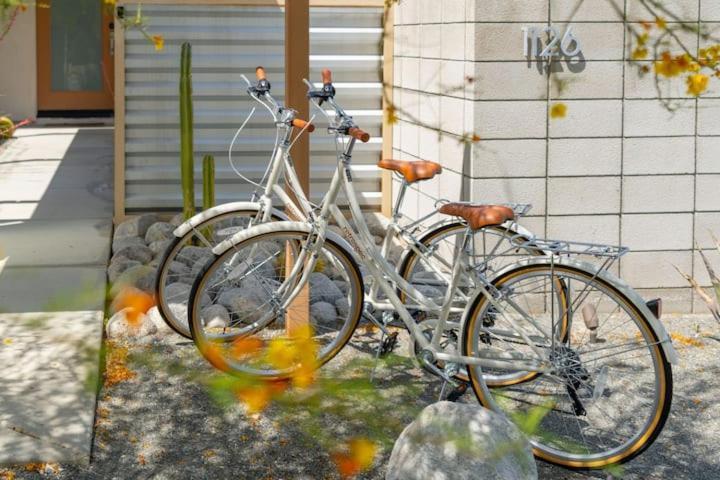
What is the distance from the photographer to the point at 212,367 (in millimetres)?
5727

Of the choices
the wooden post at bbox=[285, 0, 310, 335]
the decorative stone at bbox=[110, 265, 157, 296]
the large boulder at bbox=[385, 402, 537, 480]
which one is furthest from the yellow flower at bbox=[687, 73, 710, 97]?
Result: the decorative stone at bbox=[110, 265, 157, 296]

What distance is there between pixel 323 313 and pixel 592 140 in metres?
1.76

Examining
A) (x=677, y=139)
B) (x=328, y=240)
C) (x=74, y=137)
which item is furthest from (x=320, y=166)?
(x=74, y=137)

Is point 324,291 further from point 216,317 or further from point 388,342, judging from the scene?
point 388,342

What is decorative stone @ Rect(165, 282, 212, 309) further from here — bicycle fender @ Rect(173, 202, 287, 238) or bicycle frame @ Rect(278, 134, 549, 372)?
bicycle frame @ Rect(278, 134, 549, 372)

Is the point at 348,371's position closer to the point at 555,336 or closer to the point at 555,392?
the point at 555,392

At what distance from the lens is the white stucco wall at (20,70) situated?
15.5m

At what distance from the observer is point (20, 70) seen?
15578mm

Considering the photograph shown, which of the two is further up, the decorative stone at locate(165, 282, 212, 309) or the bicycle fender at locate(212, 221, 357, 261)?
the bicycle fender at locate(212, 221, 357, 261)

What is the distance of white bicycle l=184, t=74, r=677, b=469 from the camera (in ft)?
14.6

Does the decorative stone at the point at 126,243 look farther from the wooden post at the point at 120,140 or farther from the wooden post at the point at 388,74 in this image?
the wooden post at the point at 388,74

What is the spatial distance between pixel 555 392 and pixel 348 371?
102 centimetres

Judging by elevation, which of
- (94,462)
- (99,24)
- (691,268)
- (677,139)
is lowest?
(94,462)

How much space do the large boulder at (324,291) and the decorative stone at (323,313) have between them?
155mm
